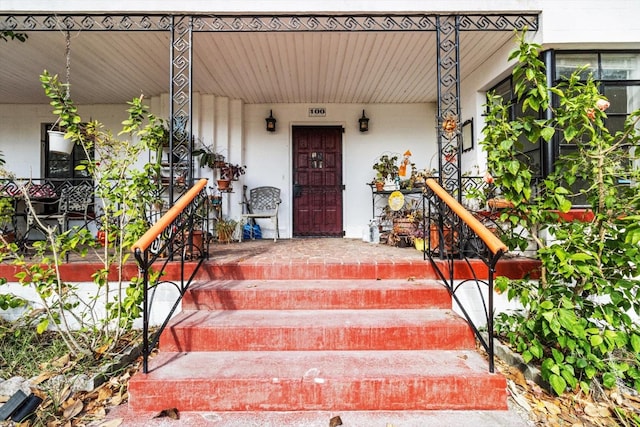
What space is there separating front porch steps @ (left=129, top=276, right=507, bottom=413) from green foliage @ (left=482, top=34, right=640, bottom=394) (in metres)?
0.47

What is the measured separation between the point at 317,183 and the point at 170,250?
3.57 m

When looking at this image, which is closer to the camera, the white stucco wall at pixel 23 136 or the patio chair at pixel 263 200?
the white stucco wall at pixel 23 136

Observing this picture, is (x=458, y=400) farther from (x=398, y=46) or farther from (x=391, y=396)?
(x=398, y=46)

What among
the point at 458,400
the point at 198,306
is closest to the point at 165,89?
the point at 198,306

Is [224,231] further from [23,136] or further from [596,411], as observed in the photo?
[596,411]

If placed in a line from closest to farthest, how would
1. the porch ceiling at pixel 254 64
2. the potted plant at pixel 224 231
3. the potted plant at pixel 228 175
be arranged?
1. the porch ceiling at pixel 254 64
2. the potted plant at pixel 224 231
3. the potted plant at pixel 228 175

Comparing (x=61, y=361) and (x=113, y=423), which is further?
(x=61, y=361)

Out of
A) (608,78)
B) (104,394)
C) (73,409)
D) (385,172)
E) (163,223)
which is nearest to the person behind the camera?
(73,409)

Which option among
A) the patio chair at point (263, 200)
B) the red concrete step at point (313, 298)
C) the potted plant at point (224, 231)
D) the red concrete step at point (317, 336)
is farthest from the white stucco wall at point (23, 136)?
A: the red concrete step at point (317, 336)

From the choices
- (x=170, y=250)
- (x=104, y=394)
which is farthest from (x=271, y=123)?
(x=104, y=394)

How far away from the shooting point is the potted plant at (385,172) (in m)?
5.45

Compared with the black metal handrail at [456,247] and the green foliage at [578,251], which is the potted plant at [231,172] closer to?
the black metal handrail at [456,247]

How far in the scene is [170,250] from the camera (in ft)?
9.71

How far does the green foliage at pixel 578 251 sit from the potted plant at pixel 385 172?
A: 3.03 m
